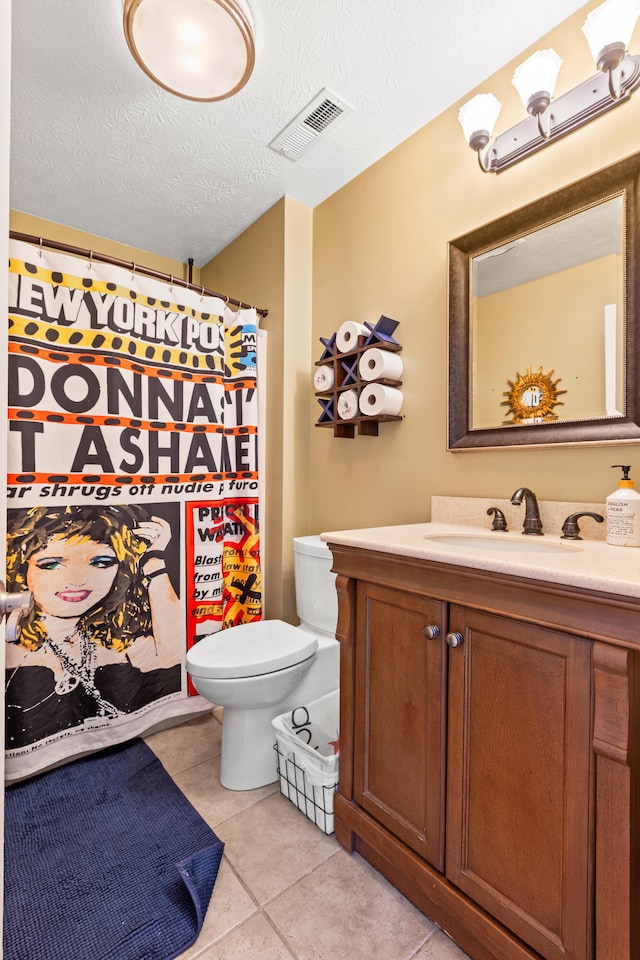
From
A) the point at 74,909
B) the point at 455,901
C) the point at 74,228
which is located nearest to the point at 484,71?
the point at 74,228

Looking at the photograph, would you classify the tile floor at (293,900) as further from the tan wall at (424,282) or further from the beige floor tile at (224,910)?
the tan wall at (424,282)

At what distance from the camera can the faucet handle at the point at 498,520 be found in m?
1.45

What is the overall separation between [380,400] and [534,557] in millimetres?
972

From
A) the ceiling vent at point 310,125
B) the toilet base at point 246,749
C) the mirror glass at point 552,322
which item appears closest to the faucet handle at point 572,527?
the mirror glass at point 552,322

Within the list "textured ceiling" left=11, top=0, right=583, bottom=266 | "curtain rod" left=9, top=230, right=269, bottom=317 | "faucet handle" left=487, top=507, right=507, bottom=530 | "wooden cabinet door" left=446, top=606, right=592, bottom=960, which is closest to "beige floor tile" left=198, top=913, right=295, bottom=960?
"wooden cabinet door" left=446, top=606, right=592, bottom=960

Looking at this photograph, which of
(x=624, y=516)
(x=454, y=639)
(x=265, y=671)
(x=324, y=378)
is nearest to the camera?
(x=454, y=639)

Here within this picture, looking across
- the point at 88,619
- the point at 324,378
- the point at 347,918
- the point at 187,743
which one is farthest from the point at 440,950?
the point at 324,378

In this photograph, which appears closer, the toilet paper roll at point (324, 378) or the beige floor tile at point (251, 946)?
the beige floor tile at point (251, 946)

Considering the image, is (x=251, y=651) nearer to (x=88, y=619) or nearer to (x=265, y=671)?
(x=265, y=671)

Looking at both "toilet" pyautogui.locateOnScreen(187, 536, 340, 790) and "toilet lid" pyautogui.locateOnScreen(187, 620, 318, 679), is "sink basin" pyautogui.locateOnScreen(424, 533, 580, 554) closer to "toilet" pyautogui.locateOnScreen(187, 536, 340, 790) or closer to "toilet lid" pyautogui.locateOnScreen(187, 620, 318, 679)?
"toilet" pyautogui.locateOnScreen(187, 536, 340, 790)

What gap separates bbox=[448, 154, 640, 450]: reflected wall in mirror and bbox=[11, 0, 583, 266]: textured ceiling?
1.84 feet

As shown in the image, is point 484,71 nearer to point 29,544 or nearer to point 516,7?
point 516,7

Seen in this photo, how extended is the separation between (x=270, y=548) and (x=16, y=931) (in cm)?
150

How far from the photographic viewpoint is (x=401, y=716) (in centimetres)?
118
